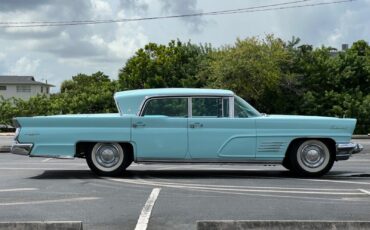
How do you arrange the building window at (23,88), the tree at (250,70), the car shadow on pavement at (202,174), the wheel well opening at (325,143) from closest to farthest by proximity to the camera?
the wheel well opening at (325,143)
the car shadow on pavement at (202,174)
the tree at (250,70)
the building window at (23,88)

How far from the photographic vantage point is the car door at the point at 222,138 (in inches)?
438

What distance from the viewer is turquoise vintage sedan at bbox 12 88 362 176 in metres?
11.1

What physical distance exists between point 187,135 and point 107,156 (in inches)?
61.6

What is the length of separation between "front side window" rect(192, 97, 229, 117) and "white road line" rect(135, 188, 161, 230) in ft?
7.32

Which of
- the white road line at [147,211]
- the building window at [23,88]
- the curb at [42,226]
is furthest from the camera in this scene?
the building window at [23,88]

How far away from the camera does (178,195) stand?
29.6 ft

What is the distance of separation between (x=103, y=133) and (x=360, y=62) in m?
29.6

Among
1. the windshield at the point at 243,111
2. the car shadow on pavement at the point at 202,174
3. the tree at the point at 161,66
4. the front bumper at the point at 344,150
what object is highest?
the tree at the point at 161,66

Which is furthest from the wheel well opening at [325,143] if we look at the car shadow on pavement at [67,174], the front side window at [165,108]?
the car shadow on pavement at [67,174]

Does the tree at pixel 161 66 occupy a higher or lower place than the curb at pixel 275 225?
higher

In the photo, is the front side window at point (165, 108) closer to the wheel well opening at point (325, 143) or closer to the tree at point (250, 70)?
the wheel well opening at point (325, 143)

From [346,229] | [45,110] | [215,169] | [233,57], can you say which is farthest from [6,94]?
[346,229]

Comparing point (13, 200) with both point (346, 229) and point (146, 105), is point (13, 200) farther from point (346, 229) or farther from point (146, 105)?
point (346, 229)

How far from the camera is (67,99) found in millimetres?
44625
